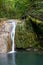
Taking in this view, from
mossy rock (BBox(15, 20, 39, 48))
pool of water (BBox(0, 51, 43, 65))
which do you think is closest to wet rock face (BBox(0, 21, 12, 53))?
mossy rock (BBox(15, 20, 39, 48))

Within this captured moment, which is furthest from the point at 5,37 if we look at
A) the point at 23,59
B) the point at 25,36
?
the point at 23,59

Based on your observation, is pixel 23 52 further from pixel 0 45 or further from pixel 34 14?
pixel 34 14

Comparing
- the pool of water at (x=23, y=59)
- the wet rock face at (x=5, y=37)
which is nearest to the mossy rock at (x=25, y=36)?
the wet rock face at (x=5, y=37)

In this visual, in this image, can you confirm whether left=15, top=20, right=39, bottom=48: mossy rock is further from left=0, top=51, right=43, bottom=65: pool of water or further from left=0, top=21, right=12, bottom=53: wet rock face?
left=0, top=51, right=43, bottom=65: pool of water

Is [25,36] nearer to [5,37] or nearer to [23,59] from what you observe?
[5,37]

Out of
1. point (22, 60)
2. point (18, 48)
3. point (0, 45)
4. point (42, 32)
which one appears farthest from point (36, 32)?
point (22, 60)

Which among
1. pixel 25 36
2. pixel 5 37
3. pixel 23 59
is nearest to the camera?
pixel 23 59

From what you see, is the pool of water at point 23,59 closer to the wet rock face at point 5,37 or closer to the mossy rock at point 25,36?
the wet rock face at point 5,37
